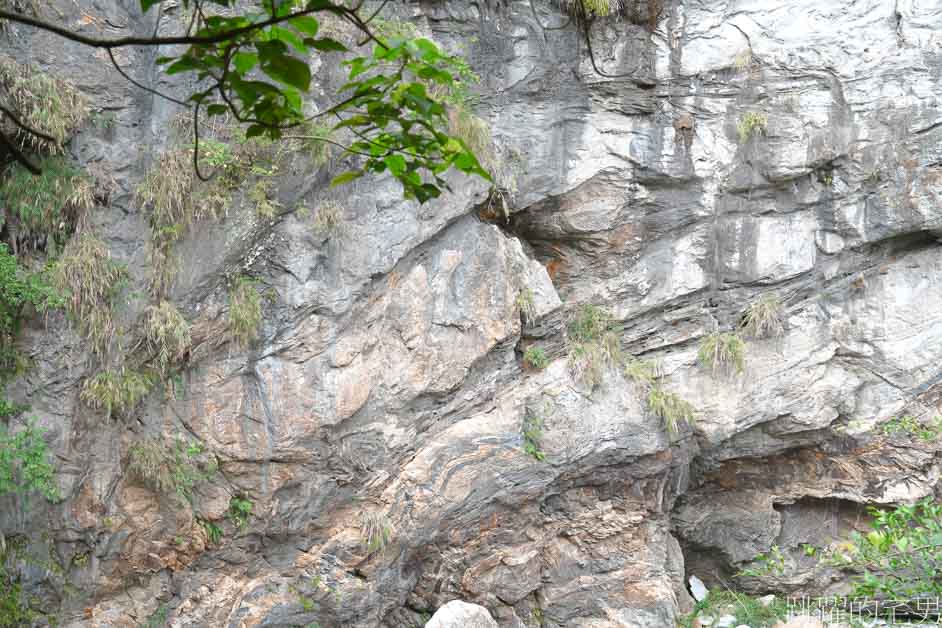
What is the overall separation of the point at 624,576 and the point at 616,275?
274 centimetres

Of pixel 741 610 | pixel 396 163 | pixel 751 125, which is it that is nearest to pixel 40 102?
pixel 396 163

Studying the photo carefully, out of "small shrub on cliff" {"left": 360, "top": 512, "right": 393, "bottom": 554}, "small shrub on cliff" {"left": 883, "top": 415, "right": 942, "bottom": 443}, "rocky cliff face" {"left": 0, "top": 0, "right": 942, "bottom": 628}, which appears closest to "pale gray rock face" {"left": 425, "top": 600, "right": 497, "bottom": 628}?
"rocky cliff face" {"left": 0, "top": 0, "right": 942, "bottom": 628}

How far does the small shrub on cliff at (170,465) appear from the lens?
5805 mm

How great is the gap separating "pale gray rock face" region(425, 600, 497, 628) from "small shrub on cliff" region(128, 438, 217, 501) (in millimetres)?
2075

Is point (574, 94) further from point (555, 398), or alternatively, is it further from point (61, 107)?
point (61, 107)

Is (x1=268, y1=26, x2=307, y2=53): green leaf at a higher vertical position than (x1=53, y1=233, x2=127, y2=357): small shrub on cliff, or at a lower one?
higher

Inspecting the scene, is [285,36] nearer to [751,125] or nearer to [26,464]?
[26,464]

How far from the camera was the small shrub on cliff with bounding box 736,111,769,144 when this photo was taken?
24.3 feet

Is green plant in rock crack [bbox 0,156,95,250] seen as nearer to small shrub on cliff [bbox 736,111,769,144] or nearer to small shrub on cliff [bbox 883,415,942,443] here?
small shrub on cliff [bbox 736,111,769,144]

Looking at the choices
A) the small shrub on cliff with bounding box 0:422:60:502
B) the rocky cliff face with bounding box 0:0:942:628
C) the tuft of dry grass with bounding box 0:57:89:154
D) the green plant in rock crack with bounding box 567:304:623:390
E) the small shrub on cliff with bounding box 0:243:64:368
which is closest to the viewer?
the small shrub on cliff with bounding box 0:422:60:502

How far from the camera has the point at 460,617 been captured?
6.23 metres

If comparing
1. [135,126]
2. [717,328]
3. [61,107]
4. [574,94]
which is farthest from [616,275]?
[61,107]

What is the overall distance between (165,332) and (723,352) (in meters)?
4.84

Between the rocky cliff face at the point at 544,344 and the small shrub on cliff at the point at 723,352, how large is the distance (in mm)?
115
